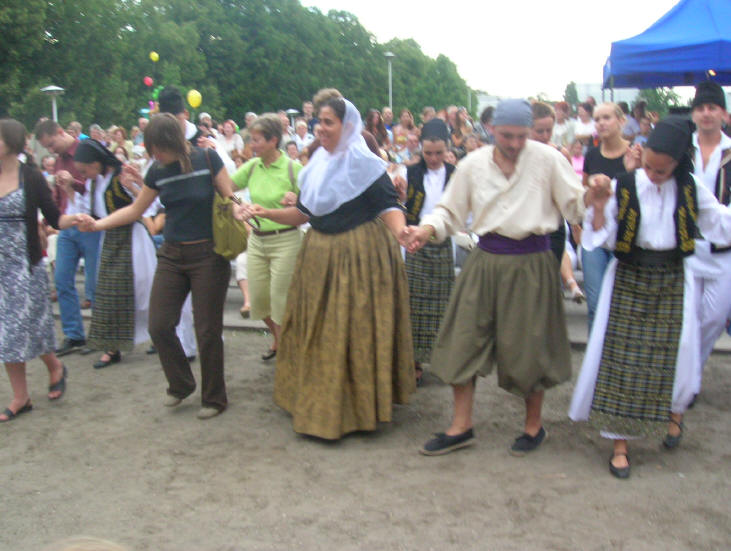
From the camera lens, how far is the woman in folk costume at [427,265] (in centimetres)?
566

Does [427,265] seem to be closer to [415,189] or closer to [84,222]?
[415,189]

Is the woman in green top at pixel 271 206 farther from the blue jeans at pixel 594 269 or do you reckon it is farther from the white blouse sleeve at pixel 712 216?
the white blouse sleeve at pixel 712 216

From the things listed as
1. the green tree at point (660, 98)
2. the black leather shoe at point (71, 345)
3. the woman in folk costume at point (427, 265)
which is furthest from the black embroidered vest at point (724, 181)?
the green tree at point (660, 98)

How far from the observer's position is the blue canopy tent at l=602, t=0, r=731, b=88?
8.96m

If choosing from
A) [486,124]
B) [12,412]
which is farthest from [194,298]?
[486,124]

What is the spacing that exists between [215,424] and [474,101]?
309ft

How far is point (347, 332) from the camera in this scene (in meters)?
4.76

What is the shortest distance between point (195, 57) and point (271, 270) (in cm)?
4256

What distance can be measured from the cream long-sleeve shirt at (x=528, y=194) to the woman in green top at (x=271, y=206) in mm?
1790

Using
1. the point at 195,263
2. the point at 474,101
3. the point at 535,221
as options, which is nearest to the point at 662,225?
the point at 535,221

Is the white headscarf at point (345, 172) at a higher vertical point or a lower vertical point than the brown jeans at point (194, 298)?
higher

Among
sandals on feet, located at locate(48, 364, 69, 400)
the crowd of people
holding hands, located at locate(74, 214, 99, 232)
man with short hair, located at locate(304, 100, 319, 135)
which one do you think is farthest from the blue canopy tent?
sandals on feet, located at locate(48, 364, 69, 400)

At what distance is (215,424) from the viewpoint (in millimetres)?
5191

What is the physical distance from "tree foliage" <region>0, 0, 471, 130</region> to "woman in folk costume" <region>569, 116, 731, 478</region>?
29815 mm
